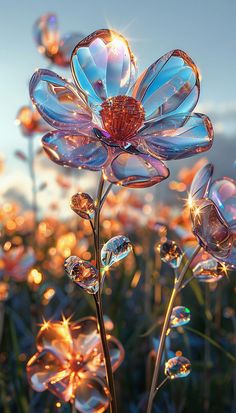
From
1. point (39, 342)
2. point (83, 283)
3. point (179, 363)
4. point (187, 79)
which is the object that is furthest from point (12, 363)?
point (187, 79)

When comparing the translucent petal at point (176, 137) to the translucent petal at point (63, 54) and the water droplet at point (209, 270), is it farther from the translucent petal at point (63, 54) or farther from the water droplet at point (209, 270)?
the translucent petal at point (63, 54)

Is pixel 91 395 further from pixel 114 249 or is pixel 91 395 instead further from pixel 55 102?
pixel 55 102

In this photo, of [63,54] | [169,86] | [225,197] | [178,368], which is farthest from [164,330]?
[63,54]

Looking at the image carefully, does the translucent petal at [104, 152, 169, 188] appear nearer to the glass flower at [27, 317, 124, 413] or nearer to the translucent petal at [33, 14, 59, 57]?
the glass flower at [27, 317, 124, 413]

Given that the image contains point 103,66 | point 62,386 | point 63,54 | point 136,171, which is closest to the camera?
point 136,171

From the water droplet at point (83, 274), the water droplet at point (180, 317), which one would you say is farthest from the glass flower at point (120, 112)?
the water droplet at point (180, 317)

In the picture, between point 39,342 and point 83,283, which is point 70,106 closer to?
point 83,283

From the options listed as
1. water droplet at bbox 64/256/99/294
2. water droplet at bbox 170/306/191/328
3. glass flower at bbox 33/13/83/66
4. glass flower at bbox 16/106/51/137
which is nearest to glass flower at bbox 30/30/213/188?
water droplet at bbox 64/256/99/294

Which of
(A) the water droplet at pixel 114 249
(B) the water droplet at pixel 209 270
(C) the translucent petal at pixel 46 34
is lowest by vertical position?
(B) the water droplet at pixel 209 270
